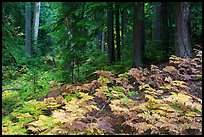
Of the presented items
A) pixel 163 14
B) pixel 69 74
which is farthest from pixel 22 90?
pixel 163 14

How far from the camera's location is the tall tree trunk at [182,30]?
31.4ft

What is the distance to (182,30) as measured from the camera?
31.7 ft

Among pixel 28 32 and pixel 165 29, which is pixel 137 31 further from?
pixel 28 32

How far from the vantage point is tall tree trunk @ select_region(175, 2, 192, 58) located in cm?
956

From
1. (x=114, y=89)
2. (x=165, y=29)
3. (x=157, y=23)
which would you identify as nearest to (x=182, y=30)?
(x=165, y=29)

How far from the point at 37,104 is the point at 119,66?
5456 millimetres

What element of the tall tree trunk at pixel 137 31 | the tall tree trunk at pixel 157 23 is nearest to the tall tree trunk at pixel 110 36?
the tall tree trunk at pixel 137 31

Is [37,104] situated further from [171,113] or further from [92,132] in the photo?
[171,113]

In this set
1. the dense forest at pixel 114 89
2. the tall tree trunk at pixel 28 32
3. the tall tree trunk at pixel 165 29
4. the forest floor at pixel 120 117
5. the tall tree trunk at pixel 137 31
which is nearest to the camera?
the forest floor at pixel 120 117

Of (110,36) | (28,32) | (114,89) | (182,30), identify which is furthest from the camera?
(28,32)

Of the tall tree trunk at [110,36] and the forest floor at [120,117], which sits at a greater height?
the tall tree trunk at [110,36]

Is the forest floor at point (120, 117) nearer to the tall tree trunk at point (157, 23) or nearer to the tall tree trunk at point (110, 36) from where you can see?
the tall tree trunk at point (110, 36)

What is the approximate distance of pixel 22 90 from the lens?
10.5 m

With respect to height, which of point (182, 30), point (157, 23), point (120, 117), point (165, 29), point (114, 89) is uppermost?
point (157, 23)
